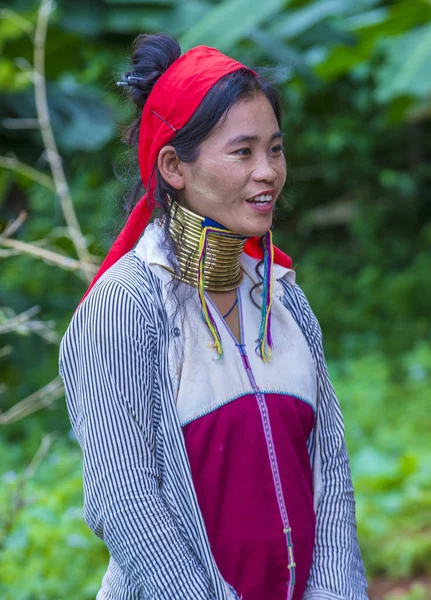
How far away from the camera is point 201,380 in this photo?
164 cm

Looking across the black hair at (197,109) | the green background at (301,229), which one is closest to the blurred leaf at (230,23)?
the green background at (301,229)

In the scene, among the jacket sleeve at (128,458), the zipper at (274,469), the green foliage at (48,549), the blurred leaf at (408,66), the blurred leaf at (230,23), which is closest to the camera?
the jacket sleeve at (128,458)

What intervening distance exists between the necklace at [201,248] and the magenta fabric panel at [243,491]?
247 mm

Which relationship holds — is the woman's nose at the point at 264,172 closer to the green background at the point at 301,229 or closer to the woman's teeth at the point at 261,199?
the woman's teeth at the point at 261,199

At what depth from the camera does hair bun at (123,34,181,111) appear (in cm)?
174

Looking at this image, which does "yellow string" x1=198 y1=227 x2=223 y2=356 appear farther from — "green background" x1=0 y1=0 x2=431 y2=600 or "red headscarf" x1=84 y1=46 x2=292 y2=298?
"green background" x1=0 y1=0 x2=431 y2=600

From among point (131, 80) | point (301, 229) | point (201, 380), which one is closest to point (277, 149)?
point (131, 80)

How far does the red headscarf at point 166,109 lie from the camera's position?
5.41 feet

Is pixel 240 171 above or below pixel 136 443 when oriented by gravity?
above

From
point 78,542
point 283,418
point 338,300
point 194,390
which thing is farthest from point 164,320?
point 338,300

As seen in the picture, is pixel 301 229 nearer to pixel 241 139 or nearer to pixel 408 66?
pixel 408 66

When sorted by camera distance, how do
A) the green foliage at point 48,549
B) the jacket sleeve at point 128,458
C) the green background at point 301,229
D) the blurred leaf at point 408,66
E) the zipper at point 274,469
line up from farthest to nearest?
the blurred leaf at point 408,66
the green background at point 301,229
the green foliage at point 48,549
the zipper at point 274,469
the jacket sleeve at point 128,458

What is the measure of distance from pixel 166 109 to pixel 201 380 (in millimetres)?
503

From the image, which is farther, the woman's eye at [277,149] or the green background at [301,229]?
the green background at [301,229]
